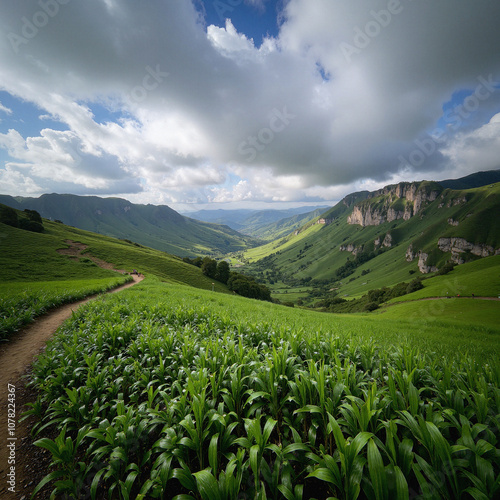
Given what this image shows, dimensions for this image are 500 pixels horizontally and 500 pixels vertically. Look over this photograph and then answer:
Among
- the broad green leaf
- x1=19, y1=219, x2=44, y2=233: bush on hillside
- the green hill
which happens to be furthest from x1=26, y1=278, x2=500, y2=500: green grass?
x1=19, y1=219, x2=44, y2=233: bush on hillside

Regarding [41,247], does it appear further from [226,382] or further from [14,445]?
[226,382]

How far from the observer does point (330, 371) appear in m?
4.30

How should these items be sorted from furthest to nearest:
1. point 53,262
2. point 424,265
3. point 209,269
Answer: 1. point 424,265
2. point 209,269
3. point 53,262

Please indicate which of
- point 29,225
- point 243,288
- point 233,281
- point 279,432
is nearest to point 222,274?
point 233,281

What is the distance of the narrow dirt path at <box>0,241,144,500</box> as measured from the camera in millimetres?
3832

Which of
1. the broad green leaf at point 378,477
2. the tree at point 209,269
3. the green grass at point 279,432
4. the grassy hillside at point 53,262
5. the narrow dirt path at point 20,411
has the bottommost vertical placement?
the tree at point 209,269

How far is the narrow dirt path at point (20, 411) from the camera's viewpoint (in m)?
3.83

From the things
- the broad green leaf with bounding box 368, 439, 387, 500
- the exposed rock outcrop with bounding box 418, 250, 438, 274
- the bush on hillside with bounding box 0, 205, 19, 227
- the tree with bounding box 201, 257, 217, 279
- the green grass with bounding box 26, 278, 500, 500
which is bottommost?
the exposed rock outcrop with bounding box 418, 250, 438, 274

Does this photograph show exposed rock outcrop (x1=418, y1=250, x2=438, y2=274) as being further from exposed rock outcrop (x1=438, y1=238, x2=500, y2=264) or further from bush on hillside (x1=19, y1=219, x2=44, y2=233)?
bush on hillside (x1=19, y1=219, x2=44, y2=233)

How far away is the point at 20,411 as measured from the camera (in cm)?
564

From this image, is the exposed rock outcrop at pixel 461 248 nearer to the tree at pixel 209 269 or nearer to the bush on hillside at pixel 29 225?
the tree at pixel 209 269

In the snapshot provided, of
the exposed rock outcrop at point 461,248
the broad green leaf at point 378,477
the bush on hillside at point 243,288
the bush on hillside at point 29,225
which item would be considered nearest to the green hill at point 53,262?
the bush on hillside at point 243,288

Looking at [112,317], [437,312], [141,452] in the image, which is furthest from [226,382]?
[437,312]

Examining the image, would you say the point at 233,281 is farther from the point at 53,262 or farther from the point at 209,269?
the point at 53,262
